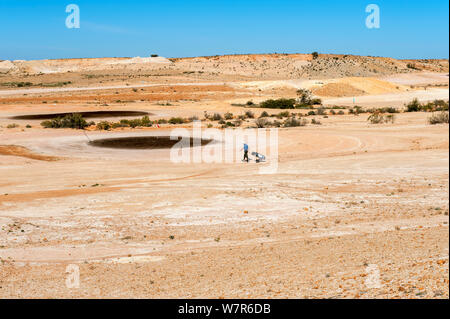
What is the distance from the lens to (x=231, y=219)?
13.7 metres

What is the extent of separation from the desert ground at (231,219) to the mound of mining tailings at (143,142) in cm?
92

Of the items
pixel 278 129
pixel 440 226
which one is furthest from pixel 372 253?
pixel 278 129

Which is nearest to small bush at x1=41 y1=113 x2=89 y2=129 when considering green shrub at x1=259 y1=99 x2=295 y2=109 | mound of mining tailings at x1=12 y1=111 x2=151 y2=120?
mound of mining tailings at x1=12 y1=111 x2=151 y2=120

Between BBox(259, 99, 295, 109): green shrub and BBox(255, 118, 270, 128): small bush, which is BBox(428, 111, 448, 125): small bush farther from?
BBox(259, 99, 295, 109): green shrub

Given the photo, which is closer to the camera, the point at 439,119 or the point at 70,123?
the point at 439,119

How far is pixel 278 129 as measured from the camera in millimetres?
35219

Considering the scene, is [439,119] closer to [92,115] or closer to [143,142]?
[143,142]

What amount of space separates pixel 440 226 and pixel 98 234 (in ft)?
25.7

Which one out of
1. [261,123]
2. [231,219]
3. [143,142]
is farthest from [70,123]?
[231,219]

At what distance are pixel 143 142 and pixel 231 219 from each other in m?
17.3

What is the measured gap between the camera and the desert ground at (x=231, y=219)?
Result: 8.75 meters
